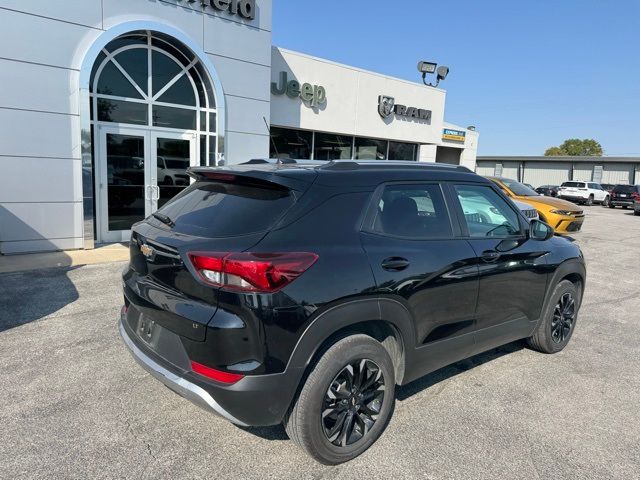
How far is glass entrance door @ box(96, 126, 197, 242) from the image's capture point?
30.2 feet

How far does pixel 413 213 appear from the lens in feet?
10.6

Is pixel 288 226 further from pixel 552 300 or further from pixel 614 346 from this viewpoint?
pixel 614 346

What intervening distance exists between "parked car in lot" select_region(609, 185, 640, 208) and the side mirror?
3111cm

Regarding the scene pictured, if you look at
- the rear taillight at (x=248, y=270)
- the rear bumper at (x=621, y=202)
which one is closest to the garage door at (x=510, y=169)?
the rear bumper at (x=621, y=202)

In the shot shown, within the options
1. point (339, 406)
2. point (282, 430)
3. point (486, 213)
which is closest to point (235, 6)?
point (486, 213)

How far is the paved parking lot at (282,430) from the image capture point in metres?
2.70

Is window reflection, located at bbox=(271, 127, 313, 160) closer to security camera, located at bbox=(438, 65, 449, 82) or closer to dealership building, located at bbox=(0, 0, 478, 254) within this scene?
dealership building, located at bbox=(0, 0, 478, 254)

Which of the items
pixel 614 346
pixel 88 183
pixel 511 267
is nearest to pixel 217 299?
pixel 511 267

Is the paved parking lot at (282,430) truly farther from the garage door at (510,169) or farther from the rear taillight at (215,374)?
the garage door at (510,169)

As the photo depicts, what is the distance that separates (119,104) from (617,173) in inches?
1875

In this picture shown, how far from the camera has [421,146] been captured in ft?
57.9

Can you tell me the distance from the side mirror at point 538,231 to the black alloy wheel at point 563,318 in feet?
2.45

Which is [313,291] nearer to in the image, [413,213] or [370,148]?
[413,213]

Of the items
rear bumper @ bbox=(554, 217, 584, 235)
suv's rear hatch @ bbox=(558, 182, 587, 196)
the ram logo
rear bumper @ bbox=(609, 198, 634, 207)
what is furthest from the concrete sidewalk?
suv's rear hatch @ bbox=(558, 182, 587, 196)
